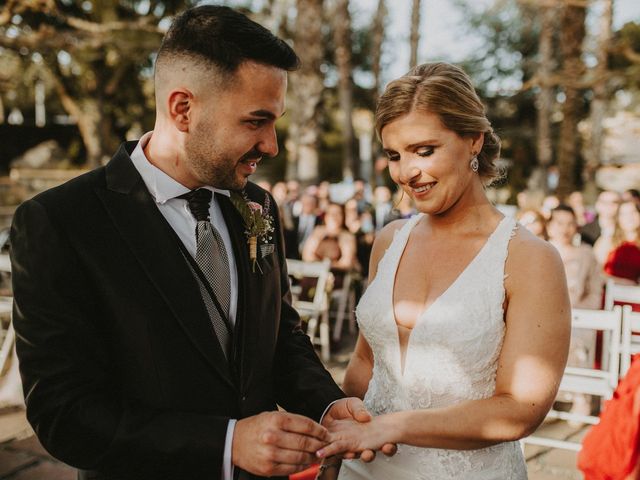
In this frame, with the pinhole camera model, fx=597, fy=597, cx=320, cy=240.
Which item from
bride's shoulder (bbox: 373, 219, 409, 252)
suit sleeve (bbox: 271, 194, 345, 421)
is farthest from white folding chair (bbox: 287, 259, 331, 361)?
suit sleeve (bbox: 271, 194, 345, 421)

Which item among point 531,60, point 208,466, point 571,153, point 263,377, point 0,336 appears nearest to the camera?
point 208,466

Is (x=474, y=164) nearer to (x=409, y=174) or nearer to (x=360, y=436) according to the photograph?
(x=409, y=174)

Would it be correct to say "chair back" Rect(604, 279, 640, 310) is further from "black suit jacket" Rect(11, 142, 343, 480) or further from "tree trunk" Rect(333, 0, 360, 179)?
"tree trunk" Rect(333, 0, 360, 179)

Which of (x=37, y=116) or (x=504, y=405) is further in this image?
(x=37, y=116)

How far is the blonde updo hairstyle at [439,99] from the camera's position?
2104 millimetres

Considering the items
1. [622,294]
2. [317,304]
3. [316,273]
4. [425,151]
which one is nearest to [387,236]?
[425,151]

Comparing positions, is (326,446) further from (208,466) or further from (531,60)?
(531,60)

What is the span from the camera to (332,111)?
112 feet

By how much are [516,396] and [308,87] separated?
10796 millimetres

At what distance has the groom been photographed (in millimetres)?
1587

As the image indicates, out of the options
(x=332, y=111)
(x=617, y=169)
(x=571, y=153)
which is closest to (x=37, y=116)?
(x=332, y=111)

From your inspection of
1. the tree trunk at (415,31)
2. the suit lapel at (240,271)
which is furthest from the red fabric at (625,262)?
the tree trunk at (415,31)

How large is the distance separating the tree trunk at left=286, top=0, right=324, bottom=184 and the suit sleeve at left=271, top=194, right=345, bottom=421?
33.1ft

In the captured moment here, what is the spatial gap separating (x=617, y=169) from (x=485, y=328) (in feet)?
118
